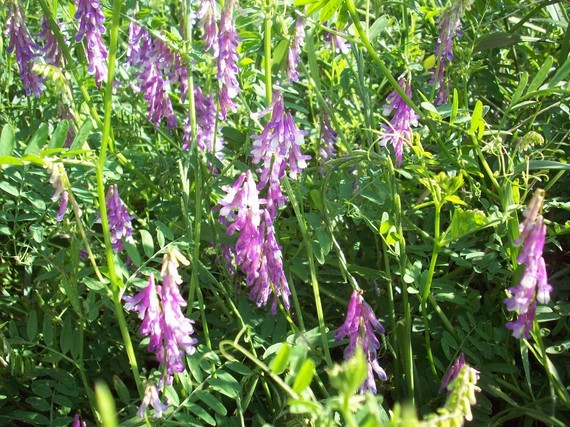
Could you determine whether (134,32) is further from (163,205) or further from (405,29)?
(405,29)

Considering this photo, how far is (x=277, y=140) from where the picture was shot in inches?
66.5

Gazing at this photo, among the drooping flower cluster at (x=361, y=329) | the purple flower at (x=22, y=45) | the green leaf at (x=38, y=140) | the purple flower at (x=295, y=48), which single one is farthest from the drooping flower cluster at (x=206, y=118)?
the drooping flower cluster at (x=361, y=329)

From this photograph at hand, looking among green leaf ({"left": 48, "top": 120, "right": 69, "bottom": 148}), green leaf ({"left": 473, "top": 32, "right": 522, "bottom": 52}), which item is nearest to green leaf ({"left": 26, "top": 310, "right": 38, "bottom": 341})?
green leaf ({"left": 48, "top": 120, "right": 69, "bottom": 148})

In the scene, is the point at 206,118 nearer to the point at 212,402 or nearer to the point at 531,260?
the point at 212,402

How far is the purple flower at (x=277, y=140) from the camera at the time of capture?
1.69 metres

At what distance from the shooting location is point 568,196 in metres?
2.21

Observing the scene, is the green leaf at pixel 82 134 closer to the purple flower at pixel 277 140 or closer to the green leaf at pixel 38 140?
the green leaf at pixel 38 140

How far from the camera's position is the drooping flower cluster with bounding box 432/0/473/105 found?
6.28 ft

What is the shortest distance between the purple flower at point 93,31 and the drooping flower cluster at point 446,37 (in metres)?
0.84

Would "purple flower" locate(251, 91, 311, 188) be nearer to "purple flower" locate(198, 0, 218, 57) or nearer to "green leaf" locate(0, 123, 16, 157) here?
"purple flower" locate(198, 0, 218, 57)

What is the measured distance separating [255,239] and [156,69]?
0.74 metres

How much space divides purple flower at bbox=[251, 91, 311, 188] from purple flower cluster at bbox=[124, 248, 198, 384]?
1.02ft

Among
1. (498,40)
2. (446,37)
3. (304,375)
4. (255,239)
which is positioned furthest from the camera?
(498,40)

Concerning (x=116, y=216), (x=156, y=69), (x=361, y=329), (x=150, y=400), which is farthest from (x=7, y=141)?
(x=361, y=329)
